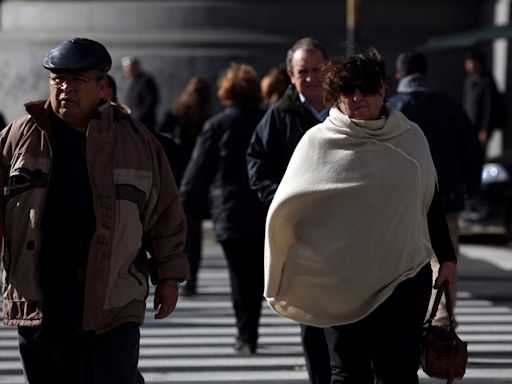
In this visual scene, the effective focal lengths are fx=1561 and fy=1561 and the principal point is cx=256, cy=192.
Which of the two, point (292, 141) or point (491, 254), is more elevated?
point (292, 141)

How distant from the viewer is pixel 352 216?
6.15 meters

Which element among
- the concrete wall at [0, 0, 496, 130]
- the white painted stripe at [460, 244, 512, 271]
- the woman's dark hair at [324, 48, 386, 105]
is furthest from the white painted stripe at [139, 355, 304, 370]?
the concrete wall at [0, 0, 496, 130]

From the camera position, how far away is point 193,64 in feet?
78.9

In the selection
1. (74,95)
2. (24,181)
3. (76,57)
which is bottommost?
(24,181)

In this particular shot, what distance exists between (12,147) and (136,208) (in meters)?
0.51

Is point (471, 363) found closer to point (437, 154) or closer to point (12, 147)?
point (437, 154)

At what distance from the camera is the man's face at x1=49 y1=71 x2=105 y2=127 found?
18.7ft

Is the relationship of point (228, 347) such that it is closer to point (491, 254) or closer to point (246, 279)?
point (246, 279)

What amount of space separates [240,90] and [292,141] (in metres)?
2.28

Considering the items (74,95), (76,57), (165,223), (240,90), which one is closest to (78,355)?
(165,223)

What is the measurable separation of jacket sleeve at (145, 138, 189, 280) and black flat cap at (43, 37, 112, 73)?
16.0 inches

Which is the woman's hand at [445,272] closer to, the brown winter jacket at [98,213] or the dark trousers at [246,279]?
the brown winter jacket at [98,213]

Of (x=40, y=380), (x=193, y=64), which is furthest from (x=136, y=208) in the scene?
(x=193, y=64)

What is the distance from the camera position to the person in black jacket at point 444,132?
978 cm
